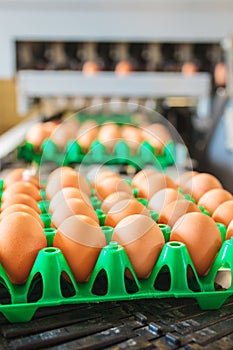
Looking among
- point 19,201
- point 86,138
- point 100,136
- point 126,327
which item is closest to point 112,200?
point 19,201

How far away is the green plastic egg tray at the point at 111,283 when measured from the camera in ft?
2.66

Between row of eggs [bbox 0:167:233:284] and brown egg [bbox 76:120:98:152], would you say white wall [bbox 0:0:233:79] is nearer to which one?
brown egg [bbox 76:120:98:152]

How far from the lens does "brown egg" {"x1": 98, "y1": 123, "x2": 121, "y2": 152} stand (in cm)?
218

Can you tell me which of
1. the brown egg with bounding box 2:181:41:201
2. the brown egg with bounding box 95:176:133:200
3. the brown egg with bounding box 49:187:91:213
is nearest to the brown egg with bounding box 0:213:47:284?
the brown egg with bounding box 49:187:91:213

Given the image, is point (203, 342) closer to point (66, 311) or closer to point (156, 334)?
point (156, 334)

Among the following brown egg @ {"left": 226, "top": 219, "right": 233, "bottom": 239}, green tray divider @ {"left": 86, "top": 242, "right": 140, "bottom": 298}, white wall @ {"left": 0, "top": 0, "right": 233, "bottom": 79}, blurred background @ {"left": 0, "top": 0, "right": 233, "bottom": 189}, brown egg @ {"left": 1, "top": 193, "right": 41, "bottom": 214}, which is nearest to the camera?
green tray divider @ {"left": 86, "top": 242, "right": 140, "bottom": 298}

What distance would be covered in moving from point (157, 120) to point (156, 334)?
241cm

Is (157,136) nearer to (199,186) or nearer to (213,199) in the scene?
(199,186)

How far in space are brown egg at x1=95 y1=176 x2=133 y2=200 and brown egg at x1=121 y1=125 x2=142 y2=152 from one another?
0.78 m

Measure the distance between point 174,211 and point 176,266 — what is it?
23cm

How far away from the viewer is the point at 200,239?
896 millimetres

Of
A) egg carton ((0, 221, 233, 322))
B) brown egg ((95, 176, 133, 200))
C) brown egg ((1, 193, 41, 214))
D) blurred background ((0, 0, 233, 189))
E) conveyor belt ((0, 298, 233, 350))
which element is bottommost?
conveyor belt ((0, 298, 233, 350))

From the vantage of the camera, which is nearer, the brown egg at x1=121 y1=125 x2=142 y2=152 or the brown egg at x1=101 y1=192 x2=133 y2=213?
the brown egg at x1=101 y1=192 x2=133 y2=213
